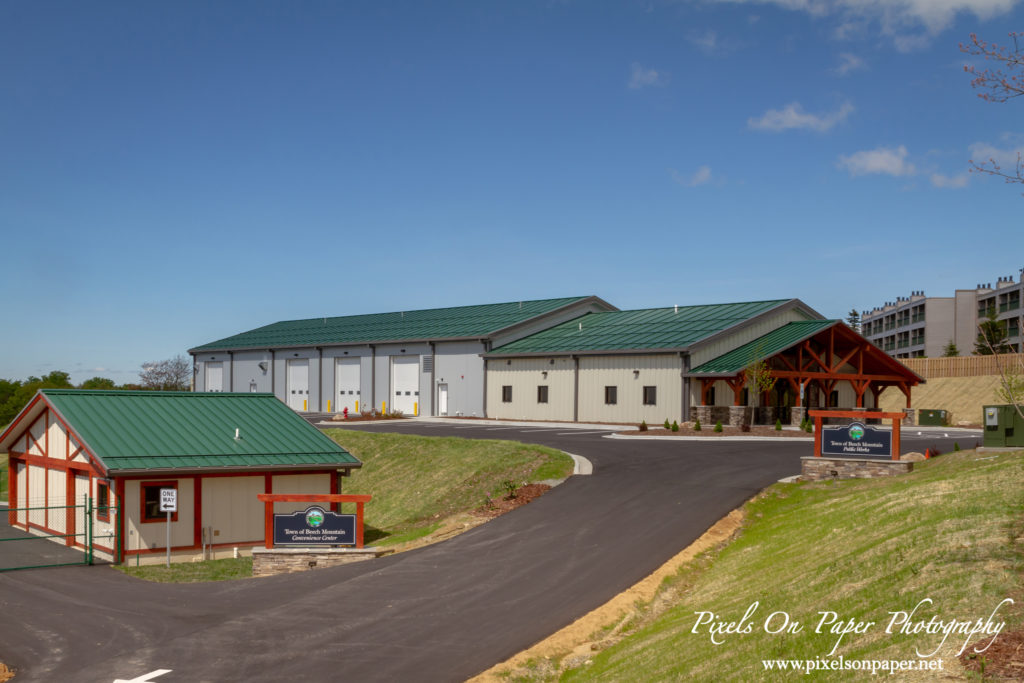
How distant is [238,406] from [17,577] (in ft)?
31.3

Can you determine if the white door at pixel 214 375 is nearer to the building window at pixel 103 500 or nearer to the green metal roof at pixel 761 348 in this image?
the green metal roof at pixel 761 348

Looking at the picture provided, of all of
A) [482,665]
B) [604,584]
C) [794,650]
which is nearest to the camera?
[794,650]

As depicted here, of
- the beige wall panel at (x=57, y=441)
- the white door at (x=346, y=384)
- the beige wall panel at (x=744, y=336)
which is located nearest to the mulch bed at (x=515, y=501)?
the beige wall panel at (x=57, y=441)

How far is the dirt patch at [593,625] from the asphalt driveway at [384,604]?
0.25 meters

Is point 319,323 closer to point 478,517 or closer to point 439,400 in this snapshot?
point 439,400

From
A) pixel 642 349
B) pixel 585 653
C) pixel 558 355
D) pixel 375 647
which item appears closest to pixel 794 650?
pixel 585 653

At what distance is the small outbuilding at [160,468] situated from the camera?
2339 cm

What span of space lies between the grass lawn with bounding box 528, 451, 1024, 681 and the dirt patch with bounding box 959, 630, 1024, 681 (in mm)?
161

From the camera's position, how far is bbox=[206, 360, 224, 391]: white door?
76.8 meters

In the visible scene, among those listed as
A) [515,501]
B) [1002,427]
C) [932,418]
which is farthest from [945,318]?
[515,501]

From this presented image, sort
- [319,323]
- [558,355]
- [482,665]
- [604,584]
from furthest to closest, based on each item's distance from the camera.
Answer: [319,323], [558,355], [604,584], [482,665]

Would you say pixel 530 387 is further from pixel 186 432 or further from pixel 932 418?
pixel 186 432

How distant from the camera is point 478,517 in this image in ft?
76.3

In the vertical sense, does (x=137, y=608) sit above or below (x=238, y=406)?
below
